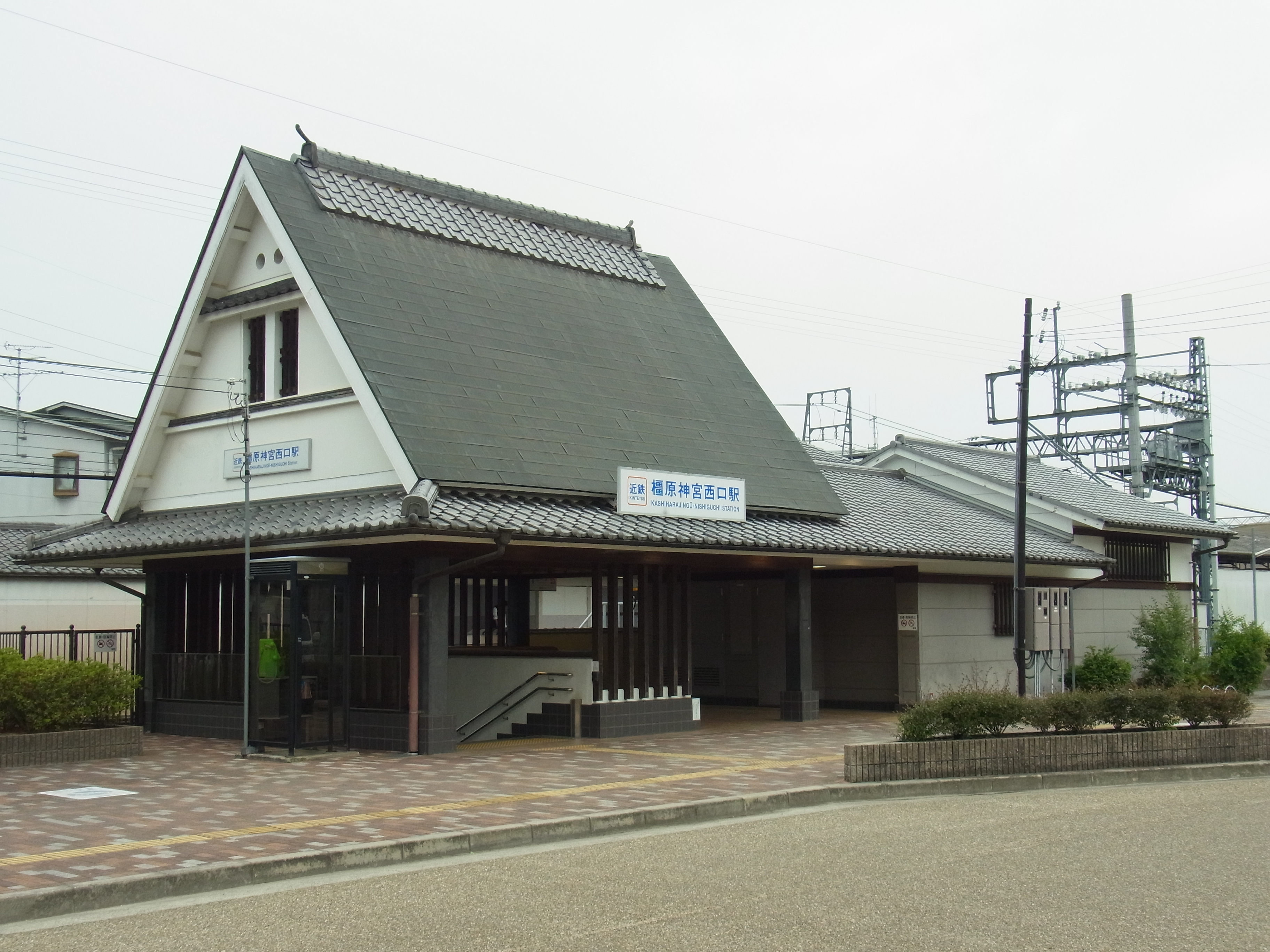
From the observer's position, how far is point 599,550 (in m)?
17.0

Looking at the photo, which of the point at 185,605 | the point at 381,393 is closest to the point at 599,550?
the point at 381,393

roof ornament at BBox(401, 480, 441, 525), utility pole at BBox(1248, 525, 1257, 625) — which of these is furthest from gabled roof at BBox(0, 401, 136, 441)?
utility pole at BBox(1248, 525, 1257, 625)

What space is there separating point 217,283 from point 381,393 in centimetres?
464

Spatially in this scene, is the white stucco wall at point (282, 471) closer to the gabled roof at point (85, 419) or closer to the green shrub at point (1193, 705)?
the green shrub at point (1193, 705)

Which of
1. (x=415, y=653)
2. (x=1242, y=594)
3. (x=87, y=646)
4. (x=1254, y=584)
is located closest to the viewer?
(x=415, y=653)

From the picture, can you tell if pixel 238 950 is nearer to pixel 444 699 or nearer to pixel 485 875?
pixel 485 875

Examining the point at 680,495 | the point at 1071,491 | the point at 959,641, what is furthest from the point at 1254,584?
the point at 680,495

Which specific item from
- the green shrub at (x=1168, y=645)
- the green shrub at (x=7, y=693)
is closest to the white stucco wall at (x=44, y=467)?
the green shrub at (x=7, y=693)

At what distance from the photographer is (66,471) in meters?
36.9

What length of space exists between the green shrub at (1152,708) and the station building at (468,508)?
513cm

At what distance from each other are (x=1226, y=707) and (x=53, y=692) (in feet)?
46.3

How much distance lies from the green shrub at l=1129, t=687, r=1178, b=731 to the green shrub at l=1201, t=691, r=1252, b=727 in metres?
0.68

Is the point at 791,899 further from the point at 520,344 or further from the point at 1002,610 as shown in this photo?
the point at 1002,610

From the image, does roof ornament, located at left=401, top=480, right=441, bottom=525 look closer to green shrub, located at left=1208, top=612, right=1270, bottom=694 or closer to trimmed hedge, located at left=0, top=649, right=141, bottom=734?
trimmed hedge, located at left=0, top=649, right=141, bottom=734
